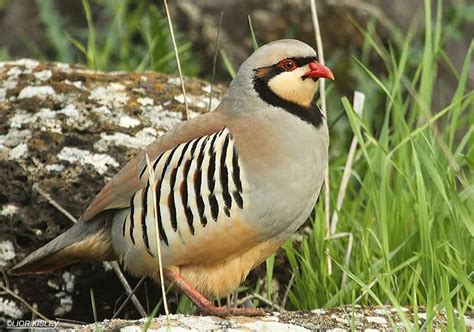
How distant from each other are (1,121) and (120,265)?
2.66 feet

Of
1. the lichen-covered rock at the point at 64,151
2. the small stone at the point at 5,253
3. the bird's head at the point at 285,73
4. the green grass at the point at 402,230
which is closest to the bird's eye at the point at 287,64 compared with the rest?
the bird's head at the point at 285,73

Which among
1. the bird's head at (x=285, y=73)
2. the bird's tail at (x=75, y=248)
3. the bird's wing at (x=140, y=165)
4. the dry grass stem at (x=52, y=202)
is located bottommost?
the bird's tail at (x=75, y=248)

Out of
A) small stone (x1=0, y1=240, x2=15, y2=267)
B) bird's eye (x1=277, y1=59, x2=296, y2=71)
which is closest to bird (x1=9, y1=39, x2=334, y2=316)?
bird's eye (x1=277, y1=59, x2=296, y2=71)

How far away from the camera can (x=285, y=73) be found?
381cm

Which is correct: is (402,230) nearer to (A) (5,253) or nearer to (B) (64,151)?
(B) (64,151)

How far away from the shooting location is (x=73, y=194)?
421 cm

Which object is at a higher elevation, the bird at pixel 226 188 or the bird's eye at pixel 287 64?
the bird's eye at pixel 287 64

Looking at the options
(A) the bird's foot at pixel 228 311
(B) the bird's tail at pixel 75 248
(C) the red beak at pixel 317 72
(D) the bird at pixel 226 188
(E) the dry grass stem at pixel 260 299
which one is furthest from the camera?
(E) the dry grass stem at pixel 260 299

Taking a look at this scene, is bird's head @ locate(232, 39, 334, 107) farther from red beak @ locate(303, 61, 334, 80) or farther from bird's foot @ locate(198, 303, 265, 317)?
bird's foot @ locate(198, 303, 265, 317)

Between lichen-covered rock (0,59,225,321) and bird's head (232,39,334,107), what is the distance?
Answer: 29.1 inches

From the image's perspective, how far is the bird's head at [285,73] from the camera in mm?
3809

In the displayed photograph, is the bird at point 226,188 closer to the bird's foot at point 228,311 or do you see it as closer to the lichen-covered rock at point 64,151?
the bird's foot at point 228,311

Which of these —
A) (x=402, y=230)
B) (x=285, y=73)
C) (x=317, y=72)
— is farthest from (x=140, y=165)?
(x=402, y=230)

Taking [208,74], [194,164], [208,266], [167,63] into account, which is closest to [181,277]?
[208,266]
